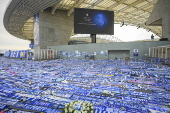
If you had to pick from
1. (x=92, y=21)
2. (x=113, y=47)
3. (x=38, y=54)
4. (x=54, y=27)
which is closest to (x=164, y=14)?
(x=113, y=47)

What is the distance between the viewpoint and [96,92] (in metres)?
3.41

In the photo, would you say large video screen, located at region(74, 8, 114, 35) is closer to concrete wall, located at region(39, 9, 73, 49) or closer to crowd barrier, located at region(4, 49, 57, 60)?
crowd barrier, located at region(4, 49, 57, 60)

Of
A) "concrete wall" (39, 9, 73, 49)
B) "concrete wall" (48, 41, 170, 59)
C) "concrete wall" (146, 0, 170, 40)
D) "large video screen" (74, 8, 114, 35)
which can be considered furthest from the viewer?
"concrete wall" (39, 9, 73, 49)

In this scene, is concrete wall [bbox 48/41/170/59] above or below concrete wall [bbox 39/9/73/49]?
below

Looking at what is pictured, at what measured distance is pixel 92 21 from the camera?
1811 cm

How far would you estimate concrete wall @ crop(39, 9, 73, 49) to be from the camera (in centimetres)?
2272

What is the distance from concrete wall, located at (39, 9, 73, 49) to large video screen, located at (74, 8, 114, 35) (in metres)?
8.81

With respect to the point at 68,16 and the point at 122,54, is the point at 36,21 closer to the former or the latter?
the point at 68,16

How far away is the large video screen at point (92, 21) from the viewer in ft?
58.6

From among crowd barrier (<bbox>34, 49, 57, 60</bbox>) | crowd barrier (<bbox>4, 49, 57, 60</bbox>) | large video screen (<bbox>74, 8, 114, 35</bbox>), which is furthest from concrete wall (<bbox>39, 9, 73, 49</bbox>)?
large video screen (<bbox>74, 8, 114, 35</bbox>)

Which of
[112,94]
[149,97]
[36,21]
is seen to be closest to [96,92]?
[112,94]

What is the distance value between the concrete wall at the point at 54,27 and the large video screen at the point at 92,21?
347 inches

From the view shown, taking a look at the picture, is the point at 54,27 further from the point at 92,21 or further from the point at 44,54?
the point at 92,21

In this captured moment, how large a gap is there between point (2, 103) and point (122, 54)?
15314 mm
